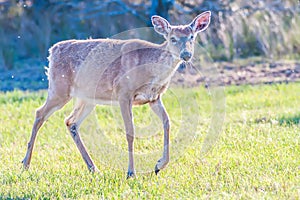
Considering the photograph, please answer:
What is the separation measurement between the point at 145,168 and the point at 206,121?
3468 millimetres

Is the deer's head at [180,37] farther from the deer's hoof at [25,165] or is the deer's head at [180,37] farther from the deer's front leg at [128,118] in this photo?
the deer's hoof at [25,165]

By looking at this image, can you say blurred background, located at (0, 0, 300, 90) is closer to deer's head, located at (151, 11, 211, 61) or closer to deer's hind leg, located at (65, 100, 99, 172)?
deer's hind leg, located at (65, 100, 99, 172)

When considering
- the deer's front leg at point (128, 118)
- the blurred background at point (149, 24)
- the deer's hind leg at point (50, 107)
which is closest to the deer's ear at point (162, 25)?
the deer's front leg at point (128, 118)

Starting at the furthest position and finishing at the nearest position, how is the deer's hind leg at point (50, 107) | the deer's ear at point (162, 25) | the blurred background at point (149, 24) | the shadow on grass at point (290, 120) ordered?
the blurred background at point (149, 24) < the shadow on grass at point (290, 120) < the deer's hind leg at point (50, 107) < the deer's ear at point (162, 25)

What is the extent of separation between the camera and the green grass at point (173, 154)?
7184 millimetres

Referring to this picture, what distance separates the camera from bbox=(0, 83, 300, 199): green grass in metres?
7.18

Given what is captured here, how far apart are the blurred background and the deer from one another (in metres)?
9.39

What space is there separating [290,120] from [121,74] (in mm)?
3474

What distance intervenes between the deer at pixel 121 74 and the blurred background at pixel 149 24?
370 inches

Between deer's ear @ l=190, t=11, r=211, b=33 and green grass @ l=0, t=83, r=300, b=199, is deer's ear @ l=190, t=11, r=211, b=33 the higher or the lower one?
the higher one

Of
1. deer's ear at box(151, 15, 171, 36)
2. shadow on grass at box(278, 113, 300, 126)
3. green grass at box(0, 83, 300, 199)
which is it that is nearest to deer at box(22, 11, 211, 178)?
deer's ear at box(151, 15, 171, 36)

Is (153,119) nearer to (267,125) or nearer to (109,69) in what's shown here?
(267,125)

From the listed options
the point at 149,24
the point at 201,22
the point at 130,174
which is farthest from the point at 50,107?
the point at 149,24

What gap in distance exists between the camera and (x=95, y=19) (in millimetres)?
20219
